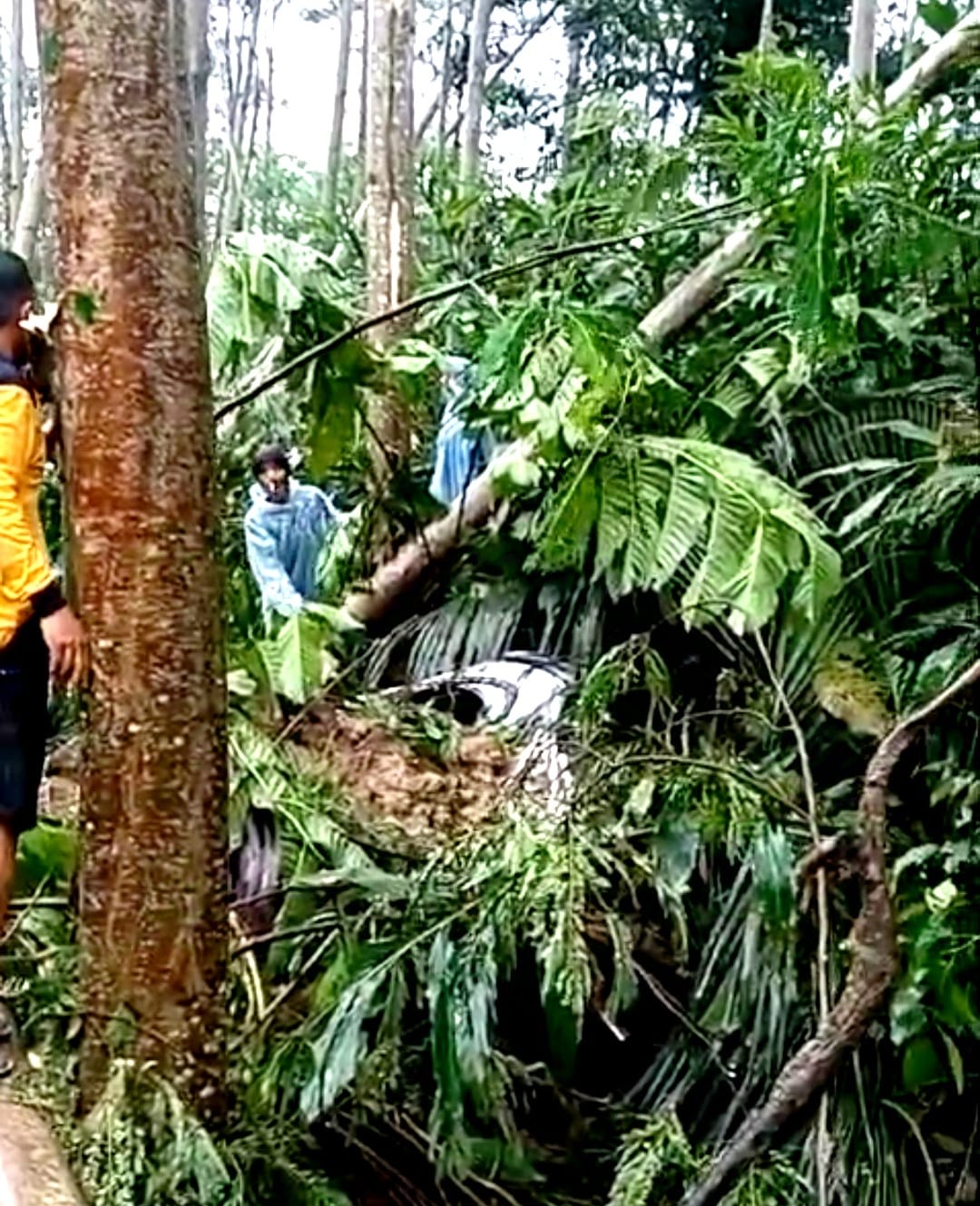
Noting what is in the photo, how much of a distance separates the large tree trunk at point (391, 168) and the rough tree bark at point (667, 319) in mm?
1031

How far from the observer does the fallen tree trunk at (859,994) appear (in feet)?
8.32

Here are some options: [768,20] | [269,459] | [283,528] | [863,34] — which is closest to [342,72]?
[768,20]

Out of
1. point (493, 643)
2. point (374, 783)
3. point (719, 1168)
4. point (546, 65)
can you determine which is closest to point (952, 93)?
point (493, 643)

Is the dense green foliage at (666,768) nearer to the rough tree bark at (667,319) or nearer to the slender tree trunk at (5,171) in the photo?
the rough tree bark at (667,319)

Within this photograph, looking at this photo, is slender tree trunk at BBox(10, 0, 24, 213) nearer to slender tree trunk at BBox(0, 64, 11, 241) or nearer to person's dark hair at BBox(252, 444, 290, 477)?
slender tree trunk at BBox(0, 64, 11, 241)

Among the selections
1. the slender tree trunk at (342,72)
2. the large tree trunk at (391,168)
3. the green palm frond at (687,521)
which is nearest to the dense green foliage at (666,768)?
the green palm frond at (687,521)

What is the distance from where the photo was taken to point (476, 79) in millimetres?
15586

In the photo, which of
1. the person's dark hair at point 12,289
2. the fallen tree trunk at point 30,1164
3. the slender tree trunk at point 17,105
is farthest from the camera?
the slender tree trunk at point 17,105

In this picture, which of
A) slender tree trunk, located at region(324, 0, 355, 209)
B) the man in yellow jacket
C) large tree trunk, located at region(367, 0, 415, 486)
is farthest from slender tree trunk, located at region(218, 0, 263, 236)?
the man in yellow jacket

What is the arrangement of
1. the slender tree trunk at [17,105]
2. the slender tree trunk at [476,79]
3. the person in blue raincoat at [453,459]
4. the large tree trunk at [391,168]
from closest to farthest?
the person in blue raincoat at [453,459]
the large tree trunk at [391,168]
the slender tree trunk at [476,79]
the slender tree trunk at [17,105]

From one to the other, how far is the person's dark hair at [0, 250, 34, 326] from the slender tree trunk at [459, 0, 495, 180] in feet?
38.4

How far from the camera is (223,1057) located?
280 cm

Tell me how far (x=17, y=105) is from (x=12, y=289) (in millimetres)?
14526

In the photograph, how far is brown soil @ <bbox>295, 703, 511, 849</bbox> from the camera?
4.44 meters
